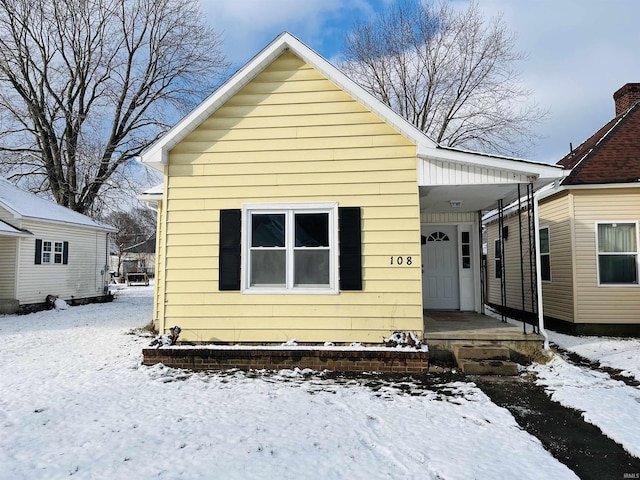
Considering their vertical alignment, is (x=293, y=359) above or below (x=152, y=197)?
below

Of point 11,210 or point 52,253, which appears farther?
point 52,253

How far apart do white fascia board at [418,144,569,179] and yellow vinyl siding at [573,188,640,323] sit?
3.38m

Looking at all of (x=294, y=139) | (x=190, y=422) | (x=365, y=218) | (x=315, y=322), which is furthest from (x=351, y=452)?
(x=294, y=139)

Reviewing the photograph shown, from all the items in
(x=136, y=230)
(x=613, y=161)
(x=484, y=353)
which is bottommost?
(x=484, y=353)

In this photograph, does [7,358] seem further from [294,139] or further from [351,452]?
[351,452]

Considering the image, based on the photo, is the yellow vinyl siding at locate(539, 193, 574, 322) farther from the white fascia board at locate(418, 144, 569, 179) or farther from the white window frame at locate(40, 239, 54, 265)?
the white window frame at locate(40, 239, 54, 265)

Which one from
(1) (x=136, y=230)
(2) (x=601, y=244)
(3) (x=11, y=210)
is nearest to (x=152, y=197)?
(3) (x=11, y=210)

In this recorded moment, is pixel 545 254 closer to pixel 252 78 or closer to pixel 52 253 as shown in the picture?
Answer: pixel 252 78

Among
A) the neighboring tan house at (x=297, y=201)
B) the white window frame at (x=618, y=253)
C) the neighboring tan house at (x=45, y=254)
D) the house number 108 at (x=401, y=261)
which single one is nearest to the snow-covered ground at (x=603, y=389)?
the white window frame at (x=618, y=253)

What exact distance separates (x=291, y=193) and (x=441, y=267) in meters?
4.71

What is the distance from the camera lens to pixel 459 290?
9609 mm

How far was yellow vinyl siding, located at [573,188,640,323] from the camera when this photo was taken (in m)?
8.92

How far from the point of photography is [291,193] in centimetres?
670

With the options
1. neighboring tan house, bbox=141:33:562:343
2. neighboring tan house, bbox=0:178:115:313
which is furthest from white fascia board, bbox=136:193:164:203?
neighboring tan house, bbox=0:178:115:313
